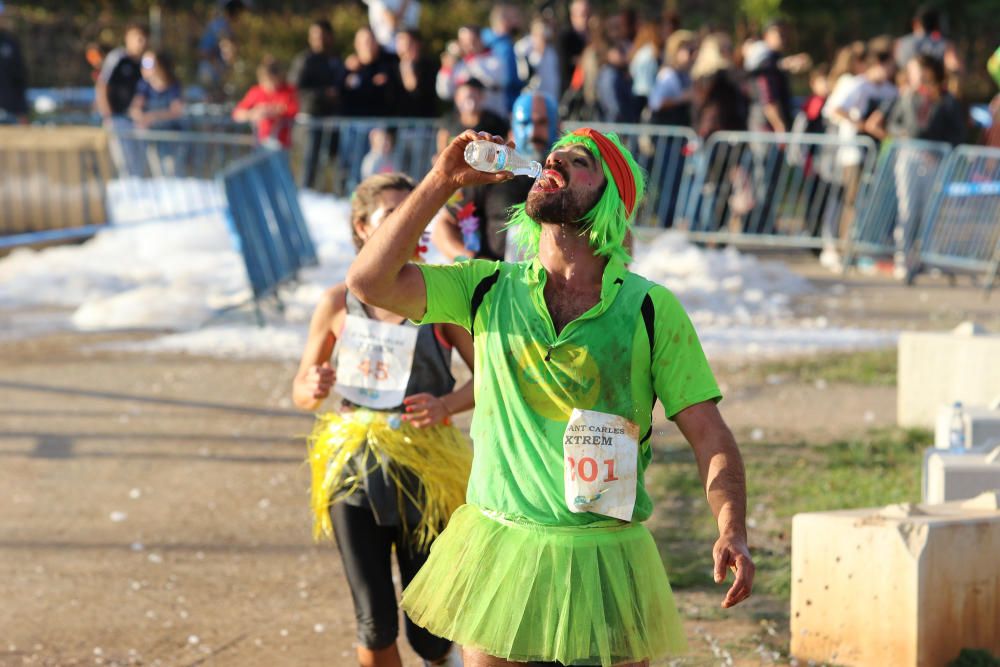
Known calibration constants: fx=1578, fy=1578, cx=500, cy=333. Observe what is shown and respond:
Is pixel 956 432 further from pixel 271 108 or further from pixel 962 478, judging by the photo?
pixel 271 108

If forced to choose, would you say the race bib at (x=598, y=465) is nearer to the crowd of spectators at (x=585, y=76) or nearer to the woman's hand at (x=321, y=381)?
the woman's hand at (x=321, y=381)

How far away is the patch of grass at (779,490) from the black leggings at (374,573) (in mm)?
1772

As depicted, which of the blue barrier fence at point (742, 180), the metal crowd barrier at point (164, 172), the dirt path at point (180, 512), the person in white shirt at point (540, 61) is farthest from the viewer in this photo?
the person in white shirt at point (540, 61)

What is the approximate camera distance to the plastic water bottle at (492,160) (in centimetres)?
317

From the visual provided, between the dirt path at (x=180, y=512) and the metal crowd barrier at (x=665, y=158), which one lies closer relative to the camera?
the dirt path at (x=180, y=512)

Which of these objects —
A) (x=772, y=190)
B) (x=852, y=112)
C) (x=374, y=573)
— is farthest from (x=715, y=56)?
(x=374, y=573)

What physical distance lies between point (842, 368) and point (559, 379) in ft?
23.9

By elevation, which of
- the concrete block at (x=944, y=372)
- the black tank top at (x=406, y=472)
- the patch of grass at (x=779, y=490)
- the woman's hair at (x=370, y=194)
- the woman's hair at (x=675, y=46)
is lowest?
the patch of grass at (x=779, y=490)

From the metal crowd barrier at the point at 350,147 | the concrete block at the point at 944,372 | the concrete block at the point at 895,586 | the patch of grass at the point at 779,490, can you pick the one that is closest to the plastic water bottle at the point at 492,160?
the concrete block at the point at 895,586

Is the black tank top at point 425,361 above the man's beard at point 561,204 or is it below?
below

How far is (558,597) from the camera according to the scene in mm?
3344

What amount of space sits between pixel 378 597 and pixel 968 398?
4647mm

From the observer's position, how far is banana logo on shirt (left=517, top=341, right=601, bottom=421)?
338 centimetres

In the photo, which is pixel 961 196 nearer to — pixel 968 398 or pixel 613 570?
pixel 968 398
